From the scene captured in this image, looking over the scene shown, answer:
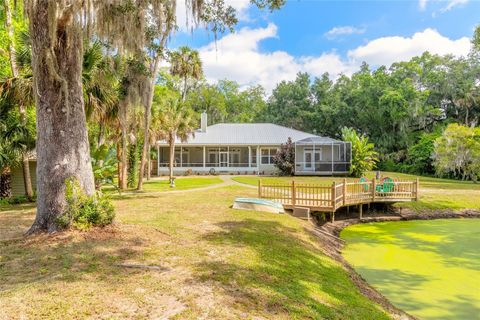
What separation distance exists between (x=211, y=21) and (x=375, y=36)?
2878cm

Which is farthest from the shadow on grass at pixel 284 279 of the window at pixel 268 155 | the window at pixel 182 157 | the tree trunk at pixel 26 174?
the window at pixel 182 157

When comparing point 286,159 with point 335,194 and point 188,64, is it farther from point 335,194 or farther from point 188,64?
point 335,194

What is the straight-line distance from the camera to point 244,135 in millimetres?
31266

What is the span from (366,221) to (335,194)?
3031 mm

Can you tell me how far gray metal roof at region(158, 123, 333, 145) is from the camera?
2924 centimetres

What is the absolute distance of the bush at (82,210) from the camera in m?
6.48

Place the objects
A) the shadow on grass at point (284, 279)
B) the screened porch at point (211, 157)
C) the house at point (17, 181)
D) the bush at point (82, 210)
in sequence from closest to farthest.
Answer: the shadow on grass at point (284, 279)
the bush at point (82, 210)
the house at point (17, 181)
the screened porch at point (211, 157)

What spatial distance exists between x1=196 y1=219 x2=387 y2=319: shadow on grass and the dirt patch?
0.40 metres

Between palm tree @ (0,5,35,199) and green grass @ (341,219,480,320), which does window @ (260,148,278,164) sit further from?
palm tree @ (0,5,35,199)

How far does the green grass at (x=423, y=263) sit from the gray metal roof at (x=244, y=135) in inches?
668

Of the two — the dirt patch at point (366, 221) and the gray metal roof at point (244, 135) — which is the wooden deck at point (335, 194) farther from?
the gray metal roof at point (244, 135)

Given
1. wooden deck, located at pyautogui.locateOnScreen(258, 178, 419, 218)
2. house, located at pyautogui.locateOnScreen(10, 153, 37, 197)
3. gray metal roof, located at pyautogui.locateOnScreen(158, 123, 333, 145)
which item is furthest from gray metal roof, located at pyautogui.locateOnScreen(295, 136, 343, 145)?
house, located at pyautogui.locateOnScreen(10, 153, 37, 197)

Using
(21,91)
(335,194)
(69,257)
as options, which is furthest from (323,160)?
(69,257)

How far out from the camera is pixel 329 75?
41594 millimetres
